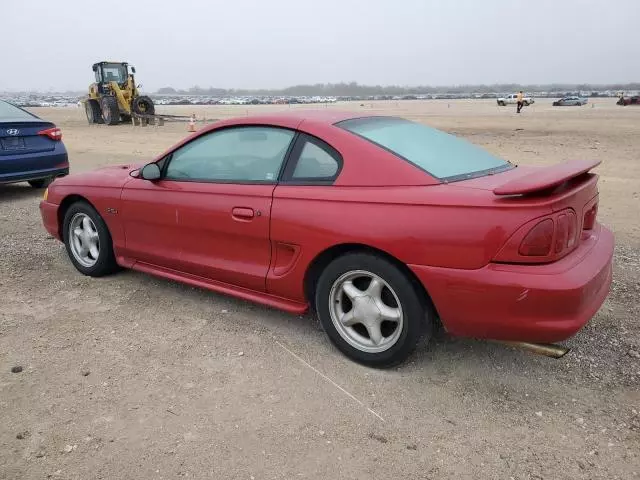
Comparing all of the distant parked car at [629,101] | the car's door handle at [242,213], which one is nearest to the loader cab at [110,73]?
the car's door handle at [242,213]

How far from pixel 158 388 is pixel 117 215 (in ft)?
5.64

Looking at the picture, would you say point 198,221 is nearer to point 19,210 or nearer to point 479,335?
point 479,335

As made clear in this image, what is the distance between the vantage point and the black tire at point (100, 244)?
4293mm

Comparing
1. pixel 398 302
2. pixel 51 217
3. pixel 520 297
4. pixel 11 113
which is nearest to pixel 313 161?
pixel 398 302

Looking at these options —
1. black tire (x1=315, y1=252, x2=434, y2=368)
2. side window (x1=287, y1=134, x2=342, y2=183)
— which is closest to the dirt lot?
black tire (x1=315, y1=252, x2=434, y2=368)

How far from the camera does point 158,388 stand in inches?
113

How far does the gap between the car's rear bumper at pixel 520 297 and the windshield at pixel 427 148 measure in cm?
60

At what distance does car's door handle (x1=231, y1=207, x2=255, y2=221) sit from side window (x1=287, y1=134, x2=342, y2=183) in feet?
1.04

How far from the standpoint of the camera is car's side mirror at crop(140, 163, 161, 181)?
12.5 ft

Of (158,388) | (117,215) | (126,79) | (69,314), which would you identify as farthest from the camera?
(126,79)

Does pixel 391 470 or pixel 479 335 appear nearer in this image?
pixel 391 470

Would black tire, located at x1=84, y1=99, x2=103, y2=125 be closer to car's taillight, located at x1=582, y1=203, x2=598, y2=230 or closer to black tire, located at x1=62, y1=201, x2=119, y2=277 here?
black tire, located at x1=62, y1=201, x2=119, y2=277

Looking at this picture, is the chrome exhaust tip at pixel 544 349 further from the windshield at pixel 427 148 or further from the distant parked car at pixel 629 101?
the distant parked car at pixel 629 101

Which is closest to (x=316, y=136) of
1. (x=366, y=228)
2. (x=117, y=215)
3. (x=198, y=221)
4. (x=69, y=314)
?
(x=366, y=228)
